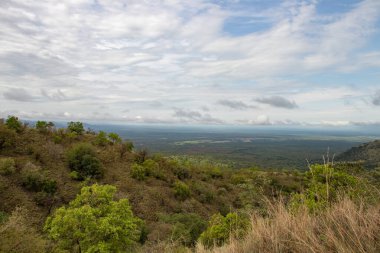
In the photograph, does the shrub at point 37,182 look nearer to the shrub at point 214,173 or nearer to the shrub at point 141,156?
the shrub at point 141,156

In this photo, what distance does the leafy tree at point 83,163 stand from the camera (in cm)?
2680

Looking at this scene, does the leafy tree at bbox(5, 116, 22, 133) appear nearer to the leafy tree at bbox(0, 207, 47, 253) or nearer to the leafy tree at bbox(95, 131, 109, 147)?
the leafy tree at bbox(95, 131, 109, 147)

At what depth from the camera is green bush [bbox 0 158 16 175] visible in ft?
73.1

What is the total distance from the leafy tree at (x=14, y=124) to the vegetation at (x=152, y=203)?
56 cm

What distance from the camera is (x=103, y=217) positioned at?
47.6ft

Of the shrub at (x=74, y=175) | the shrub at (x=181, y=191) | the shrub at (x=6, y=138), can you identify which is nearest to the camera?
the shrub at (x=74, y=175)

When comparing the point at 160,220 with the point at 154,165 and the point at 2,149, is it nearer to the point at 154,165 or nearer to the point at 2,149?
the point at 154,165

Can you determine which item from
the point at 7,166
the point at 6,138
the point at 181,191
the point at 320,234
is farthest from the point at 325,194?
the point at 6,138

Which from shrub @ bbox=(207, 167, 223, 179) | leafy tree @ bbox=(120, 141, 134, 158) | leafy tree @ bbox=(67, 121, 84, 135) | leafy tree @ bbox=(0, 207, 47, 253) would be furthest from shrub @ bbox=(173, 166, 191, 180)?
leafy tree @ bbox=(0, 207, 47, 253)

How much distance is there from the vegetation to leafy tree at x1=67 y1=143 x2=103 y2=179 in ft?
0.30

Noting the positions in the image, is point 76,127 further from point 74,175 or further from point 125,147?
point 74,175

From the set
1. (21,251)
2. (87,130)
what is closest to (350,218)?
(21,251)

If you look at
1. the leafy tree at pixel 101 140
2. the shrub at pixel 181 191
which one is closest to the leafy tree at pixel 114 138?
the leafy tree at pixel 101 140

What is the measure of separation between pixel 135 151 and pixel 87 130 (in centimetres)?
753
